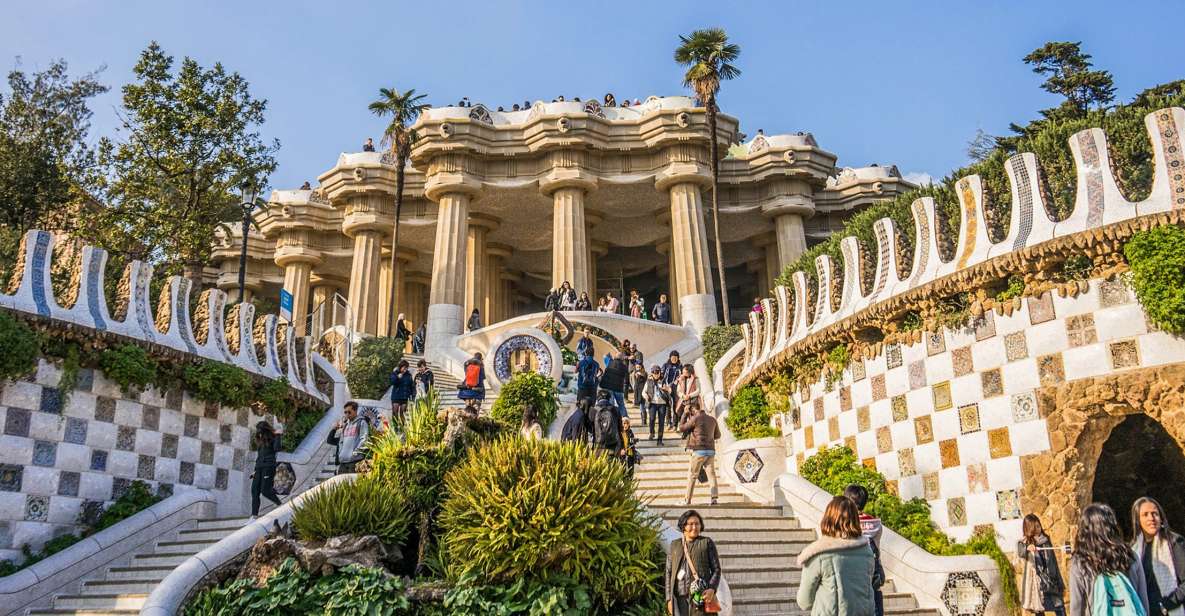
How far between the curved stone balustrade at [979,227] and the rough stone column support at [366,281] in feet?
78.6

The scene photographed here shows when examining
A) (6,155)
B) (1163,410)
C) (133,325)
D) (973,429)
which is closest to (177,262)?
(6,155)

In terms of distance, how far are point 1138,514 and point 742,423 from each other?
395 inches

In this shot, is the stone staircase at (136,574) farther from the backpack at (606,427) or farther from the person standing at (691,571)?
the person standing at (691,571)

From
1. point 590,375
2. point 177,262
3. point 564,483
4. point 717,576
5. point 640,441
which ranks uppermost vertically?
point 177,262

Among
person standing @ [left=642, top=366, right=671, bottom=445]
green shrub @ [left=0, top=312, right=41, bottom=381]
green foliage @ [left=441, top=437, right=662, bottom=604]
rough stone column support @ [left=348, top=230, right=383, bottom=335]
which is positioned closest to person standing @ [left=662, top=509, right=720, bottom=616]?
green foliage @ [left=441, top=437, right=662, bottom=604]

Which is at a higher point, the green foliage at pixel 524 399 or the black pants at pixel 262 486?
the green foliage at pixel 524 399

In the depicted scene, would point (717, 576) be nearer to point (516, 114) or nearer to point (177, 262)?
point (177, 262)

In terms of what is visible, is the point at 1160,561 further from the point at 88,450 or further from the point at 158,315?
the point at 158,315

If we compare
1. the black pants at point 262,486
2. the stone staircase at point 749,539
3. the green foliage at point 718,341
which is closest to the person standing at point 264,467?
the black pants at point 262,486

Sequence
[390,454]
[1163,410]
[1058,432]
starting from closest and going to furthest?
[1163,410] < [1058,432] < [390,454]

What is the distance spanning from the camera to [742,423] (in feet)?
51.8

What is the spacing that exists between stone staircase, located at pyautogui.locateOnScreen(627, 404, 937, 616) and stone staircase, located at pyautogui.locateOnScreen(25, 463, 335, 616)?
19.0 feet

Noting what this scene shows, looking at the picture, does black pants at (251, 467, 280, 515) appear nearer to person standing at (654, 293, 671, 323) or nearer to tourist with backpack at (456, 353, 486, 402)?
tourist with backpack at (456, 353, 486, 402)

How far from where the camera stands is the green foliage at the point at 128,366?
40.4 ft
